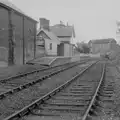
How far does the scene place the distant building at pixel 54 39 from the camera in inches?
1590

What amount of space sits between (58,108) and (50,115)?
2.46 ft

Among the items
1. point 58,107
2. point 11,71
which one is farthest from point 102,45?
point 58,107

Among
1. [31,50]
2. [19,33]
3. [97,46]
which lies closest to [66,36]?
[31,50]

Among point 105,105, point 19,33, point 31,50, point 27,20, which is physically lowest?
point 105,105

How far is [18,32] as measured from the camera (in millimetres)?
27719

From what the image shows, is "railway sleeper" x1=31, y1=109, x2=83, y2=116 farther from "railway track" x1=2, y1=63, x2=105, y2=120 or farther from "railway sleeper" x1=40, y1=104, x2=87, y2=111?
"railway sleeper" x1=40, y1=104, x2=87, y2=111

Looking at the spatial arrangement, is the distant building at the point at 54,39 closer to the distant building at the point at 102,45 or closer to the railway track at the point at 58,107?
the railway track at the point at 58,107

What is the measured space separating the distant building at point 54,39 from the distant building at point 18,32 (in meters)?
4.62

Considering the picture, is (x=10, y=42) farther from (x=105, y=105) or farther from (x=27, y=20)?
(x=105, y=105)

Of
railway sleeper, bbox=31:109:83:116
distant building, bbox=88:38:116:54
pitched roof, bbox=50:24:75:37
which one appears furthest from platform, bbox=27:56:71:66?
distant building, bbox=88:38:116:54

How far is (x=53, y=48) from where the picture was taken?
43875 mm

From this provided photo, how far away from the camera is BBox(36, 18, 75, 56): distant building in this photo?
40.4 meters

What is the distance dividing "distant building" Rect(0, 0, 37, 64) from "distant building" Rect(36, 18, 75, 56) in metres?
4.62

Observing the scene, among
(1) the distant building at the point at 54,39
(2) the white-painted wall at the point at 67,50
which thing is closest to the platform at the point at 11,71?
(1) the distant building at the point at 54,39
